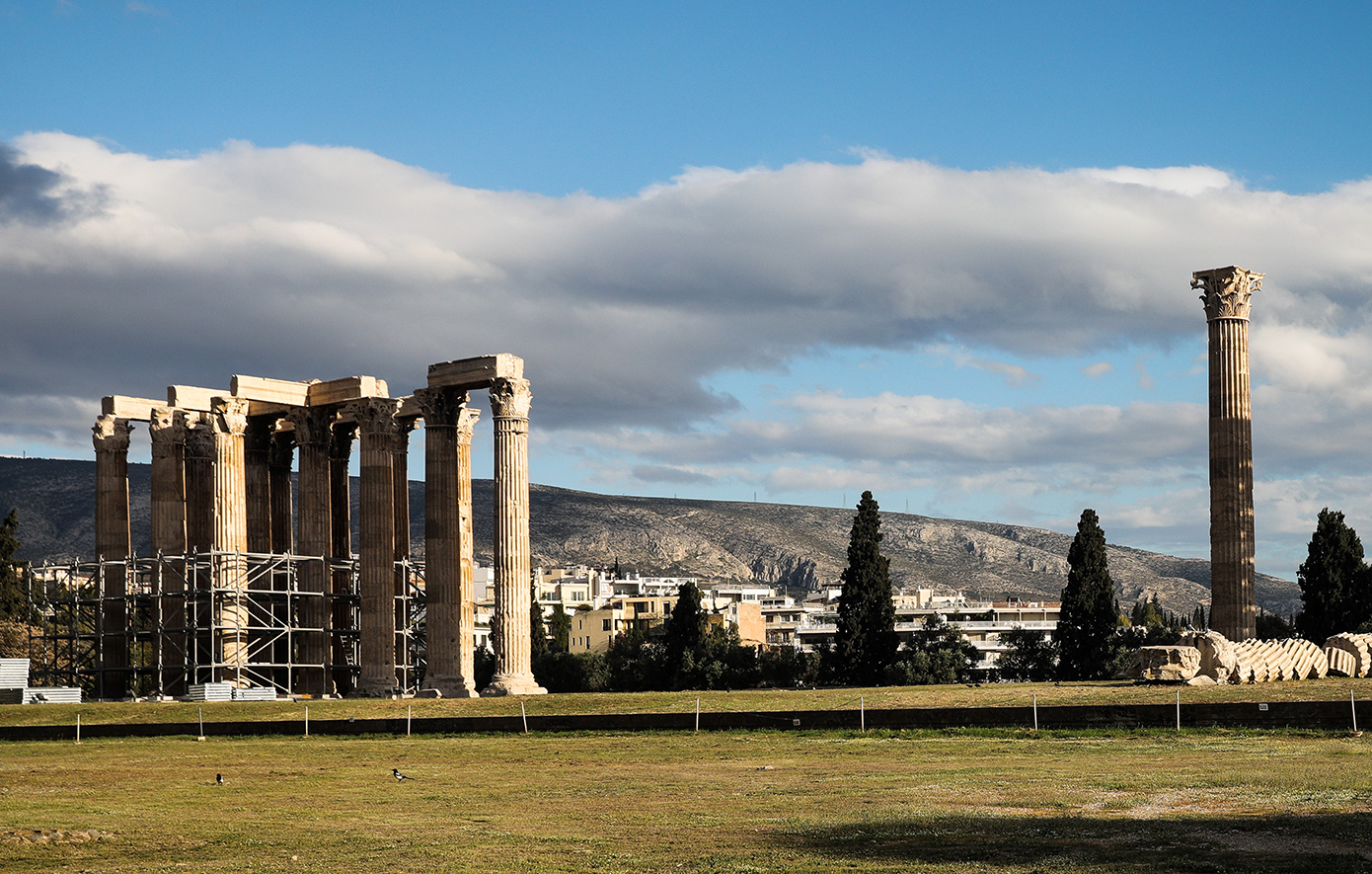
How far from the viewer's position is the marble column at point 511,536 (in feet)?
196

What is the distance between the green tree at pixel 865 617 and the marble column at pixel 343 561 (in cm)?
2418

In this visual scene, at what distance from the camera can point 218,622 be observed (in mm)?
64875

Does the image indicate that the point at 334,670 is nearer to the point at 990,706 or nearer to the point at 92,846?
the point at 990,706

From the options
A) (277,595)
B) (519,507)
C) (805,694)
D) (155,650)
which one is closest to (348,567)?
(277,595)

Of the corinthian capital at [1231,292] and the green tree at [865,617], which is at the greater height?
the corinthian capital at [1231,292]

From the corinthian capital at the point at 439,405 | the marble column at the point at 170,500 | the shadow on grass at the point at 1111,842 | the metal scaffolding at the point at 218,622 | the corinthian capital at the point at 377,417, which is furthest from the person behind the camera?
the marble column at the point at 170,500

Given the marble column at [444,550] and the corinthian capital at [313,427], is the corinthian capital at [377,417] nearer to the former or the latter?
the marble column at [444,550]

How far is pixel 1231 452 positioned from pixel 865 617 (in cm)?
3051

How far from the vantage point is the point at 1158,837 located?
1800cm

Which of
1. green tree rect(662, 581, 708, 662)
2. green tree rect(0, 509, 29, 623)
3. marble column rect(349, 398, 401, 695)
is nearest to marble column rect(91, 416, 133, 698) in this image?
marble column rect(349, 398, 401, 695)

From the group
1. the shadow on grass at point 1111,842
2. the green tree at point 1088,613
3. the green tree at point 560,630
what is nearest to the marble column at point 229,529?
the green tree at point 1088,613

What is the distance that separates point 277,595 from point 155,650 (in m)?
5.74

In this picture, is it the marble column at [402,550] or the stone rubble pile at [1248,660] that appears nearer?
the stone rubble pile at [1248,660]

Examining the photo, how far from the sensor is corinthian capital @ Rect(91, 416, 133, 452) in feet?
230
